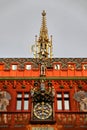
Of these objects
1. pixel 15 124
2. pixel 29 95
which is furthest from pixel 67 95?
pixel 15 124

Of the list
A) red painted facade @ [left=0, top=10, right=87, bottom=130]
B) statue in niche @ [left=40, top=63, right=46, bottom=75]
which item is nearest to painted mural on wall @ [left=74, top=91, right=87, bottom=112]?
red painted facade @ [left=0, top=10, right=87, bottom=130]

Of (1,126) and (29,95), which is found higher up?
(29,95)

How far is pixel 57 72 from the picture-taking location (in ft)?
83.1

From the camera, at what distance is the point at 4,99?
2386cm

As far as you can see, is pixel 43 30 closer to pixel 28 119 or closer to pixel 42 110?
pixel 42 110

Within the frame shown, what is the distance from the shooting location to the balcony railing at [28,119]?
2261 centimetres

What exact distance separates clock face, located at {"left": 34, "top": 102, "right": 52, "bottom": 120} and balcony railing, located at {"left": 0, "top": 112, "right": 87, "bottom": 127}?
1.59 ft

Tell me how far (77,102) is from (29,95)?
2.97 metres

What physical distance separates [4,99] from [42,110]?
2504mm

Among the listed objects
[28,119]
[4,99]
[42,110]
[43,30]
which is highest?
[43,30]

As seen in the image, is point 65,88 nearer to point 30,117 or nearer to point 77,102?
point 77,102

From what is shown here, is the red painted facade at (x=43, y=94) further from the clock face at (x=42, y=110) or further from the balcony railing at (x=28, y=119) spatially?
the clock face at (x=42, y=110)

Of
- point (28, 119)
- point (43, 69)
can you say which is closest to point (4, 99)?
point (28, 119)

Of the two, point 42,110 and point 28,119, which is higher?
point 42,110
